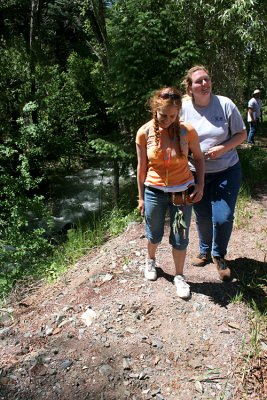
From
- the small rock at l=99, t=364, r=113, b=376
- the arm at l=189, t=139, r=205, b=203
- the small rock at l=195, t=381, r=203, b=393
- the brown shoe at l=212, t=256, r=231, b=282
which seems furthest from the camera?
the brown shoe at l=212, t=256, r=231, b=282

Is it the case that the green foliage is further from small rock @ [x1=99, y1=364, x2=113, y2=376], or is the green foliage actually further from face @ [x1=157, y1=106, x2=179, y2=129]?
small rock @ [x1=99, y1=364, x2=113, y2=376]

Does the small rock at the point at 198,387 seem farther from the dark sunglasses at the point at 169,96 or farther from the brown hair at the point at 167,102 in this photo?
the dark sunglasses at the point at 169,96

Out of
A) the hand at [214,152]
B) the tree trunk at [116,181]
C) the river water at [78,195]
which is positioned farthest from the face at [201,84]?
the river water at [78,195]

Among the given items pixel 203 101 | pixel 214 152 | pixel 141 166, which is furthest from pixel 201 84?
pixel 141 166

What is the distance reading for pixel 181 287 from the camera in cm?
341

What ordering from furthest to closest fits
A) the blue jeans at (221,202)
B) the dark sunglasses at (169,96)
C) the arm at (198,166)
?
the blue jeans at (221,202), the arm at (198,166), the dark sunglasses at (169,96)

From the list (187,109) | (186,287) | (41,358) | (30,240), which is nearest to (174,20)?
(187,109)

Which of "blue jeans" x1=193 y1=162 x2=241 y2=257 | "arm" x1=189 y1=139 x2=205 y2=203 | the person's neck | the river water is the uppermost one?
the person's neck

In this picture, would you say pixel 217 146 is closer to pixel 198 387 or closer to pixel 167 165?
pixel 167 165

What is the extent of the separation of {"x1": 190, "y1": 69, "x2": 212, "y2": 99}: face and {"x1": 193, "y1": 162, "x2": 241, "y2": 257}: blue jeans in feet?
2.21

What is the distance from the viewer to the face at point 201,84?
310 cm

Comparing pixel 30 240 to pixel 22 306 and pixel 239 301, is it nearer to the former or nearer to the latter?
pixel 22 306

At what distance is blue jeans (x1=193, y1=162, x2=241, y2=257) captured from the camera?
132 inches

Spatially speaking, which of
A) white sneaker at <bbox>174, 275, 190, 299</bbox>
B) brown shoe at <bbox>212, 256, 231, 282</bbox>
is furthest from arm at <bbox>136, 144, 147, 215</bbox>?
brown shoe at <bbox>212, 256, 231, 282</bbox>
